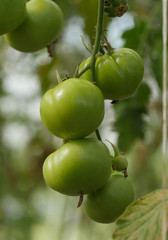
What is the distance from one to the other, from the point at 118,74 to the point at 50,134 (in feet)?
5.95

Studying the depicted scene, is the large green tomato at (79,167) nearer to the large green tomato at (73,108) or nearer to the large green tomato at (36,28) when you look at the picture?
the large green tomato at (73,108)

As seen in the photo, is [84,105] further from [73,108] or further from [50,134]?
[50,134]

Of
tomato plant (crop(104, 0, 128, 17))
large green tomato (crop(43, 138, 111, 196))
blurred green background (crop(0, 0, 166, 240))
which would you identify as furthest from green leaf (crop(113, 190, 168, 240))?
blurred green background (crop(0, 0, 166, 240))

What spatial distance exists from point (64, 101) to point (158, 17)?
2.53ft

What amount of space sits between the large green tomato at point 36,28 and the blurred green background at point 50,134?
212 mm

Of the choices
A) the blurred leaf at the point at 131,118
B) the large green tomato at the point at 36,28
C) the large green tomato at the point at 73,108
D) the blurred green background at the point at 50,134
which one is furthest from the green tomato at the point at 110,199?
the blurred leaf at the point at 131,118

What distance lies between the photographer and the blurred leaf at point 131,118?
53.0 inches

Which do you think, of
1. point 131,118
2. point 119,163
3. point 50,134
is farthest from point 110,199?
point 50,134

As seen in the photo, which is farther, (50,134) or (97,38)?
(50,134)

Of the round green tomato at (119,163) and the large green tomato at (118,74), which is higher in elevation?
the large green tomato at (118,74)

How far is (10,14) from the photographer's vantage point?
740 millimetres

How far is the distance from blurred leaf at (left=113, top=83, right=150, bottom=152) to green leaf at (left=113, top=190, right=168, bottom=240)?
2.35ft

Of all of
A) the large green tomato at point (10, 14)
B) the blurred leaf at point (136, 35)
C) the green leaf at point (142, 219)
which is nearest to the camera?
the green leaf at point (142, 219)

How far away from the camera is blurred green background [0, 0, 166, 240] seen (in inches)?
52.9
